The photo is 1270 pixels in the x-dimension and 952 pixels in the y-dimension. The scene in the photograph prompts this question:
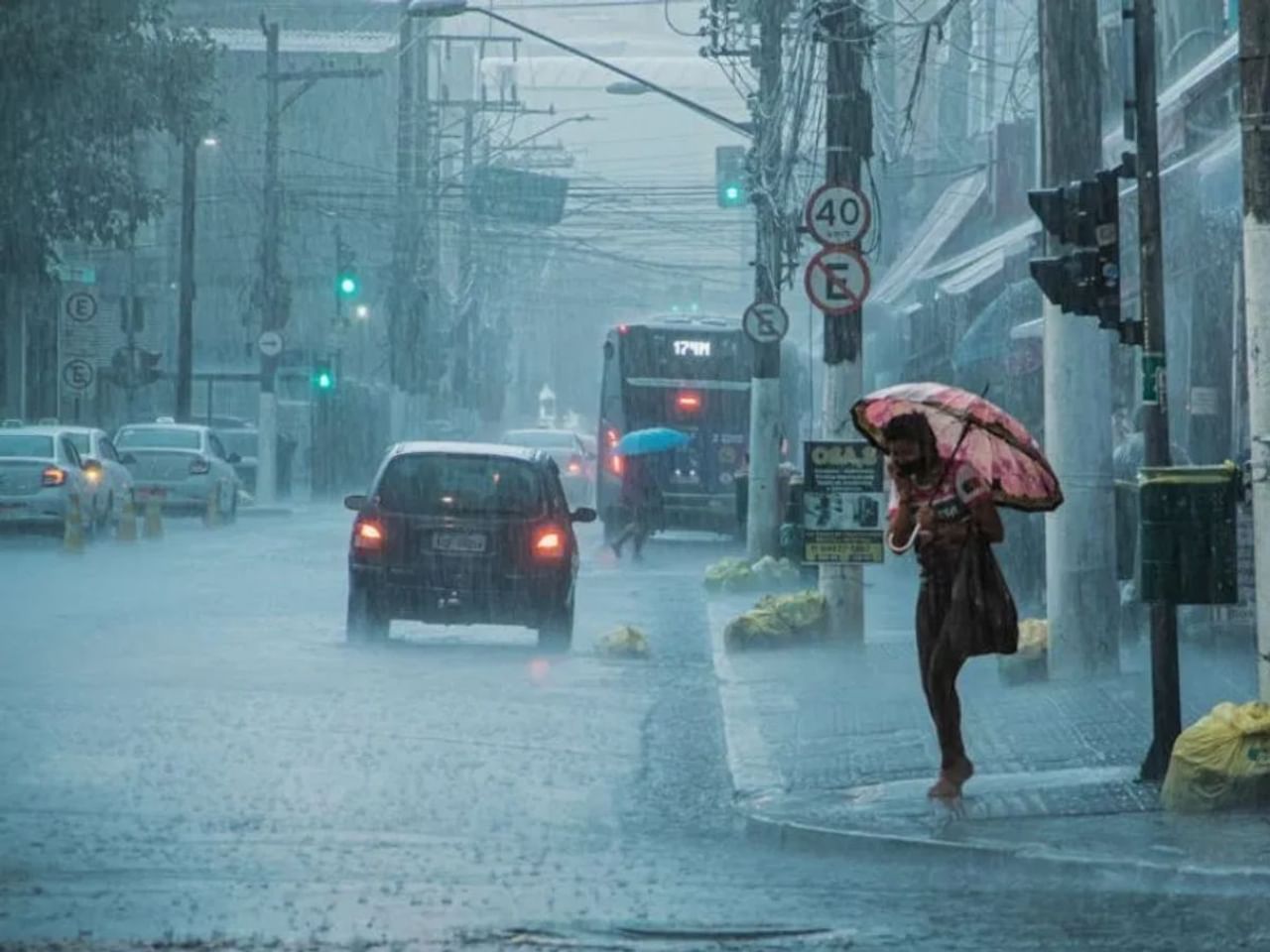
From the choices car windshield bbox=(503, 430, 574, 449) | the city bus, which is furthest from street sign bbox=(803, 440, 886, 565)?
car windshield bbox=(503, 430, 574, 449)

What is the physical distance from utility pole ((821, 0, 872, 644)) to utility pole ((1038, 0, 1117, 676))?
142 inches

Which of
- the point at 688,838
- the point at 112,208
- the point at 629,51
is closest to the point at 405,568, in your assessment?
the point at 688,838

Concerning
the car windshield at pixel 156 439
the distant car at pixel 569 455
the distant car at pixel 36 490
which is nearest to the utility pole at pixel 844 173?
the distant car at pixel 36 490

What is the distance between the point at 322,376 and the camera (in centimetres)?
5906

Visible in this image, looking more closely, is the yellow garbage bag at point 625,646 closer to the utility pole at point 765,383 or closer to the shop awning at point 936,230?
the utility pole at point 765,383

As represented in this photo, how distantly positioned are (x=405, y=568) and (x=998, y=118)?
24.2 m

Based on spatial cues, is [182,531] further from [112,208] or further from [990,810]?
[990,810]

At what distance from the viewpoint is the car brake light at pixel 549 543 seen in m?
21.5

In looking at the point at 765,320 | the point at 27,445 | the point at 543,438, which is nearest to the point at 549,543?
the point at 765,320

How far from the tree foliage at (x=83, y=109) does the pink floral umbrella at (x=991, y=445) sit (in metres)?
30.5

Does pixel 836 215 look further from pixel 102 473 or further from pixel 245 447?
pixel 245 447

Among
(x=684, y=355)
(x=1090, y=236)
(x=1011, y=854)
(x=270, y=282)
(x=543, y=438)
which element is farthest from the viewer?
(x=543, y=438)

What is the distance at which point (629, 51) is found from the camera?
17050 cm

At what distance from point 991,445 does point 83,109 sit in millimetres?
33228
